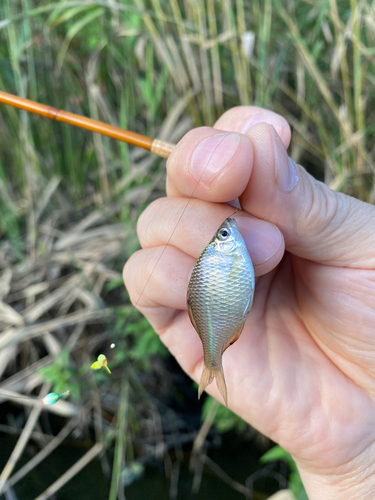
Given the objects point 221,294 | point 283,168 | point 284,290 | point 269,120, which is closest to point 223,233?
point 221,294

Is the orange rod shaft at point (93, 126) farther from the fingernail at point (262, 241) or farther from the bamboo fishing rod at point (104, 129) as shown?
the fingernail at point (262, 241)

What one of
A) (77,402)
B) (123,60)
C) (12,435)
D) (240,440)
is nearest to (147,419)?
(77,402)

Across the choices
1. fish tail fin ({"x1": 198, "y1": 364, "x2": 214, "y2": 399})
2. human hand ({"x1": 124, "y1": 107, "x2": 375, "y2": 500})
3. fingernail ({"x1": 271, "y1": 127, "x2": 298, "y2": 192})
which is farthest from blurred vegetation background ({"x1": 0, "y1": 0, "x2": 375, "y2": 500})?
fish tail fin ({"x1": 198, "y1": 364, "x2": 214, "y2": 399})

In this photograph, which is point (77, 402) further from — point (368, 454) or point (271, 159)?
point (271, 159)

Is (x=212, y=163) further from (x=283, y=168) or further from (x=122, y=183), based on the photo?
(x=122, y=183)

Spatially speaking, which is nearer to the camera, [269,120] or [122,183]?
[269,120]

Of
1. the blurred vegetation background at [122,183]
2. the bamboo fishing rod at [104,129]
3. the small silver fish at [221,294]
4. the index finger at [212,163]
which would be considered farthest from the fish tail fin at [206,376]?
the blurred vegetation background at [122,183]
